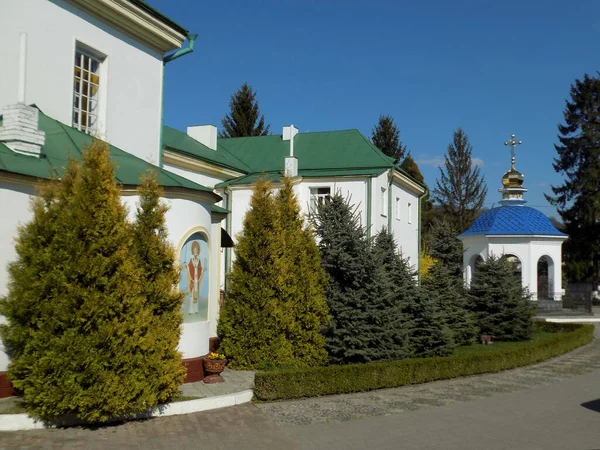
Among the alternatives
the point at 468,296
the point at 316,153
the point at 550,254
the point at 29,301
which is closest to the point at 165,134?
the point at 316,153

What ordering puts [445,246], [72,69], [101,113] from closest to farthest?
[72,69]
[101,113]
[445,246]

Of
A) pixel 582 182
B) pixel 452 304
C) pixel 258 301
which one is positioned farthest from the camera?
pixel 582 182

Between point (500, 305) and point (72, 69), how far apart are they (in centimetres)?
1543

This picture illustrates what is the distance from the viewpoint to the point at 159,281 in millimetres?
9125

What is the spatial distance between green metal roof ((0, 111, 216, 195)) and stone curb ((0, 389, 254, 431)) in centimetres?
364

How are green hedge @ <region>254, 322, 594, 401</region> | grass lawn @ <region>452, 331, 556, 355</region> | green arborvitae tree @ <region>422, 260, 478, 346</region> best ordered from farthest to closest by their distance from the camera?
green arborvitae tree @ <region>422, 260, 478, 346</region> → grass lawn @ <region>452, 331, 556, 355</region> → green hedge @ <region>254, 322, 594, 401</region>

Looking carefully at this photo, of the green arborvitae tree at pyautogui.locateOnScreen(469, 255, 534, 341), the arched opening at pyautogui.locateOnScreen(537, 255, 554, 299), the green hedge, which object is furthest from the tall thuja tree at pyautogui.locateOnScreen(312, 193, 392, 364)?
the arched opening at pyautogui.locateOnScreen(537, 255, 554, 299)

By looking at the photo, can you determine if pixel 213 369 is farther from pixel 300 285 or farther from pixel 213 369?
pixel 300 285

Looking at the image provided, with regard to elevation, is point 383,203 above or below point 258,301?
above

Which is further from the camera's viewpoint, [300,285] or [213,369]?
[300,285]

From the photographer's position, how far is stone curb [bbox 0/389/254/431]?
26.1 ft

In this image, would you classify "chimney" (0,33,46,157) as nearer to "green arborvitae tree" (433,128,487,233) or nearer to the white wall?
the white wall

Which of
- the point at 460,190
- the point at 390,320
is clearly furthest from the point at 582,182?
the point at 390,320

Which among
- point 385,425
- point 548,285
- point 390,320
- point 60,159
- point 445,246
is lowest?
point 385,425
